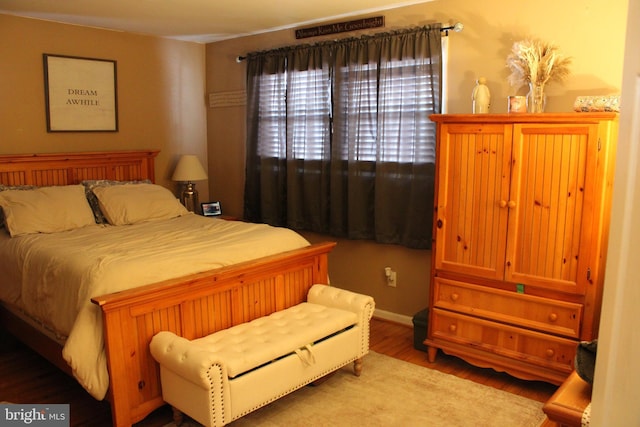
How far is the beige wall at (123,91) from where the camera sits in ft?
13.0

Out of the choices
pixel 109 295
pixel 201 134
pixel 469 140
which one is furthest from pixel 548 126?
pixel 201 134

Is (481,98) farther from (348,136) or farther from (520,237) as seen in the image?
(348,136)

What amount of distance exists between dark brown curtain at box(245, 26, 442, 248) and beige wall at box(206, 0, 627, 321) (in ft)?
0.48

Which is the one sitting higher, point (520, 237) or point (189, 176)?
point (189, 176)

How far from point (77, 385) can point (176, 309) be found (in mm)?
893

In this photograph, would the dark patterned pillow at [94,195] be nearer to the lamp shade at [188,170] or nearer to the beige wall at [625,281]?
the lamp shade at [188,170]

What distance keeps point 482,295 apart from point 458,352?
386 millimetres

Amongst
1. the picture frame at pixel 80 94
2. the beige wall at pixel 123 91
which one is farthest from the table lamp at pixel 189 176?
the picture frame at pixel 80 94

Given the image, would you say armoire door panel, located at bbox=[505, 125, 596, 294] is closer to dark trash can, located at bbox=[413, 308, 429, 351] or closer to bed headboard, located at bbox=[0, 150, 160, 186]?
dark trash can, located at bbox=[413, 308, 429, 351]

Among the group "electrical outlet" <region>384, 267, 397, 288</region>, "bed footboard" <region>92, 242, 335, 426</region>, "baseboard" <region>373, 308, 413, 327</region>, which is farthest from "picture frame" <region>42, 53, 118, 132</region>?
"baseboard" <region>373, 308, 413, 327</region>

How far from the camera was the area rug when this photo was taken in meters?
2.65

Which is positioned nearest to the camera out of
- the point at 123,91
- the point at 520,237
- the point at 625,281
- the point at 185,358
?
the point at 625,281

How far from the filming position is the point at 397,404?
2.81m

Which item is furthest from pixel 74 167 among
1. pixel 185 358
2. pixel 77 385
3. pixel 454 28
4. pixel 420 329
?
pixel 454 28
